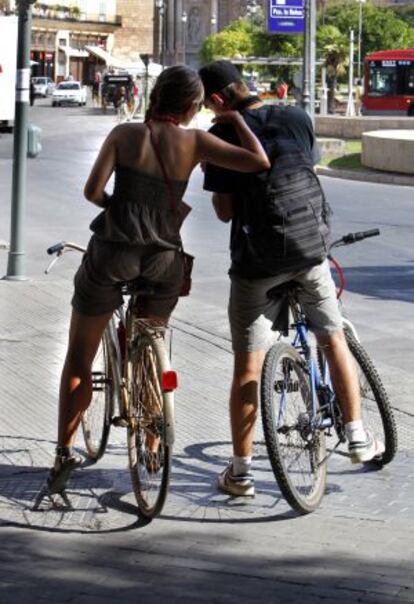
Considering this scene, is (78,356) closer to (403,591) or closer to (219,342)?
(403,591)

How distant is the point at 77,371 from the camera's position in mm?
6328

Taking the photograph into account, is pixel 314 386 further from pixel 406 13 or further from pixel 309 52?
pixel 406 13

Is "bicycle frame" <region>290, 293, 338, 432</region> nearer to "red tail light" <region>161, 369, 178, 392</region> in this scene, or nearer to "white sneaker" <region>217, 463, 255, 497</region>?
"white sneaker" <region>217, 463, 255, 497</region>

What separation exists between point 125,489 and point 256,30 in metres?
84.5

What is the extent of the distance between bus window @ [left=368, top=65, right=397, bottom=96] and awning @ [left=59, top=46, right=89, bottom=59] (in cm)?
5650

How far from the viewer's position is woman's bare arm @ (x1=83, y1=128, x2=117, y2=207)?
5949 millimetres

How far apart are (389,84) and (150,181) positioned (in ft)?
209

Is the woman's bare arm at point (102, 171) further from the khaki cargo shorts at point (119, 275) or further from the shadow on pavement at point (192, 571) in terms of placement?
the shadow on pavement at point (192, 571)

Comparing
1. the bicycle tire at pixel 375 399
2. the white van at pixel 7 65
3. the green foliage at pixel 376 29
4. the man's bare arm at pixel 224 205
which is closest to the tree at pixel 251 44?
the green foliage at pixel 376 29

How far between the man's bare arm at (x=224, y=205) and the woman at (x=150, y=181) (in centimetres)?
22

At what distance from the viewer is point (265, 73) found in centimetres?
8725

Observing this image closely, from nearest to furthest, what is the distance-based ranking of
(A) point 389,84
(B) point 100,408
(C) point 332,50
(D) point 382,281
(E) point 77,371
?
(E) point 77,371 < (B) point 100,408 < (D) point 382,281 < (A) point 389,84 < (C) point 332,50

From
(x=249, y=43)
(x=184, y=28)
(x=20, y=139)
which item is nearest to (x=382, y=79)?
(x=249, y=43)

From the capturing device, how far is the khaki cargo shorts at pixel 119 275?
5996 mm
